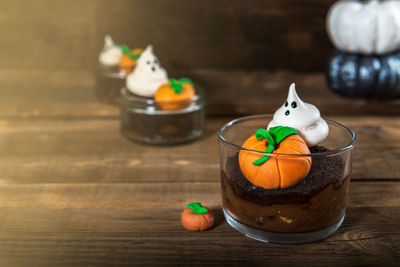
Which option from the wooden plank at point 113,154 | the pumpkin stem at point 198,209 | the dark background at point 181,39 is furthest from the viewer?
the dark background at point 181,39

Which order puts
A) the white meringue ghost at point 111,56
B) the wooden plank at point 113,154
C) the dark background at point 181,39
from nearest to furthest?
the wooden plank at point 113,154 < the white meringue ghost at point 111,56 < the dark background at point 181,39

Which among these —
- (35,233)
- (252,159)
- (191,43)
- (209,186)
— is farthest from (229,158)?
(191,43)

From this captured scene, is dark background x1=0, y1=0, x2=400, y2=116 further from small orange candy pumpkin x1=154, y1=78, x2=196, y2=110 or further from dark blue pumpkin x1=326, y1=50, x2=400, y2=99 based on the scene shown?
small orange candy pumpkin x1=154, y1=78, x2=196, y2=110

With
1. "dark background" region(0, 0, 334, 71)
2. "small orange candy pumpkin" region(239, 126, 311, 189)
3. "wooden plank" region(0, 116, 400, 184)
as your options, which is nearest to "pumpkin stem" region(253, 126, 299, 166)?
"small orange candy pumpkin" region(239, 126, 311, 189)

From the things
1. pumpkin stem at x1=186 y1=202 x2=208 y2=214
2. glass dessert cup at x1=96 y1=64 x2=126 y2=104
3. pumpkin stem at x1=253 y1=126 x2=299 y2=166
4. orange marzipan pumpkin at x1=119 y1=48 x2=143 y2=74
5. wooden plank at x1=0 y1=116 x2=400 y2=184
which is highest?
pumpkin stem at x1=253 y1=126 x2=299 y2=166

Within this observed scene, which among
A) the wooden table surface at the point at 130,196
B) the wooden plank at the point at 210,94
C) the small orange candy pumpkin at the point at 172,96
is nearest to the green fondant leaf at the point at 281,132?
the wooden table surface at the point at 130,196

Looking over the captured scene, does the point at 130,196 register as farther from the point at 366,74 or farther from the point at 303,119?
the point at 366,74

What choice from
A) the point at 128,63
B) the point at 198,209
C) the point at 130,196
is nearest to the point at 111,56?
the point at 128,63

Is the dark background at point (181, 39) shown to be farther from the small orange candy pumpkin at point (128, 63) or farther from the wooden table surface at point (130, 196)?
the wooden table surface at point (130, 196)
